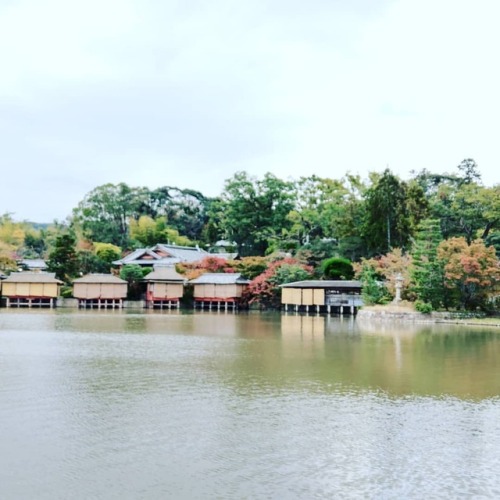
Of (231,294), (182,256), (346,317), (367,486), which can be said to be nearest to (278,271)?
(231,294)

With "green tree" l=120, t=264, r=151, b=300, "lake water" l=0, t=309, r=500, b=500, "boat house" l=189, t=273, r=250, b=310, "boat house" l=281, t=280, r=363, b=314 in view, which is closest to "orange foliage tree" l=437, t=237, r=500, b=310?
"boat house" l=281, t=280, r=363, b=314

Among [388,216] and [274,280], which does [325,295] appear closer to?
[274,280]

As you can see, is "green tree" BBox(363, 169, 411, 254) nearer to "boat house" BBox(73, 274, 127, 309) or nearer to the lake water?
"boat house" BBox(73, 274, 127, 309)

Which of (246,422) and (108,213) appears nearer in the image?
(246,422)

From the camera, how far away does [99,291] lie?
48.7 meters

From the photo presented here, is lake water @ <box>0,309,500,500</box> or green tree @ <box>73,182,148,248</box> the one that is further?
green tree @ <box>73,182,148,248</box>

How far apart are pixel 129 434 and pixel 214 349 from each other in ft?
35.9

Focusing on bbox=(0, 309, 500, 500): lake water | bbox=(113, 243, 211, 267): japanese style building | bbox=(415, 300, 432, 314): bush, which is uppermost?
bbox=(113, 243, 211, 267): japanese style building

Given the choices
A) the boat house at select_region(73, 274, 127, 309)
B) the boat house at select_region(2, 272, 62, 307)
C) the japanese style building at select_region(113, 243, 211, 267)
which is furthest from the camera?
the japanese style building at select_region(113, 243, 211, 267)

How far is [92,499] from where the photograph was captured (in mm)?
7617

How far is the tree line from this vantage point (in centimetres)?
3522

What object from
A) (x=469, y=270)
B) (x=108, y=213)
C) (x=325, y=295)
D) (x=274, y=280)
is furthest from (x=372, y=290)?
(x=108, y=213)

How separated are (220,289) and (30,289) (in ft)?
47.0

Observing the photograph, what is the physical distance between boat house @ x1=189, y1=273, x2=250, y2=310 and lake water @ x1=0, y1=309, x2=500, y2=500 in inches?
1072
